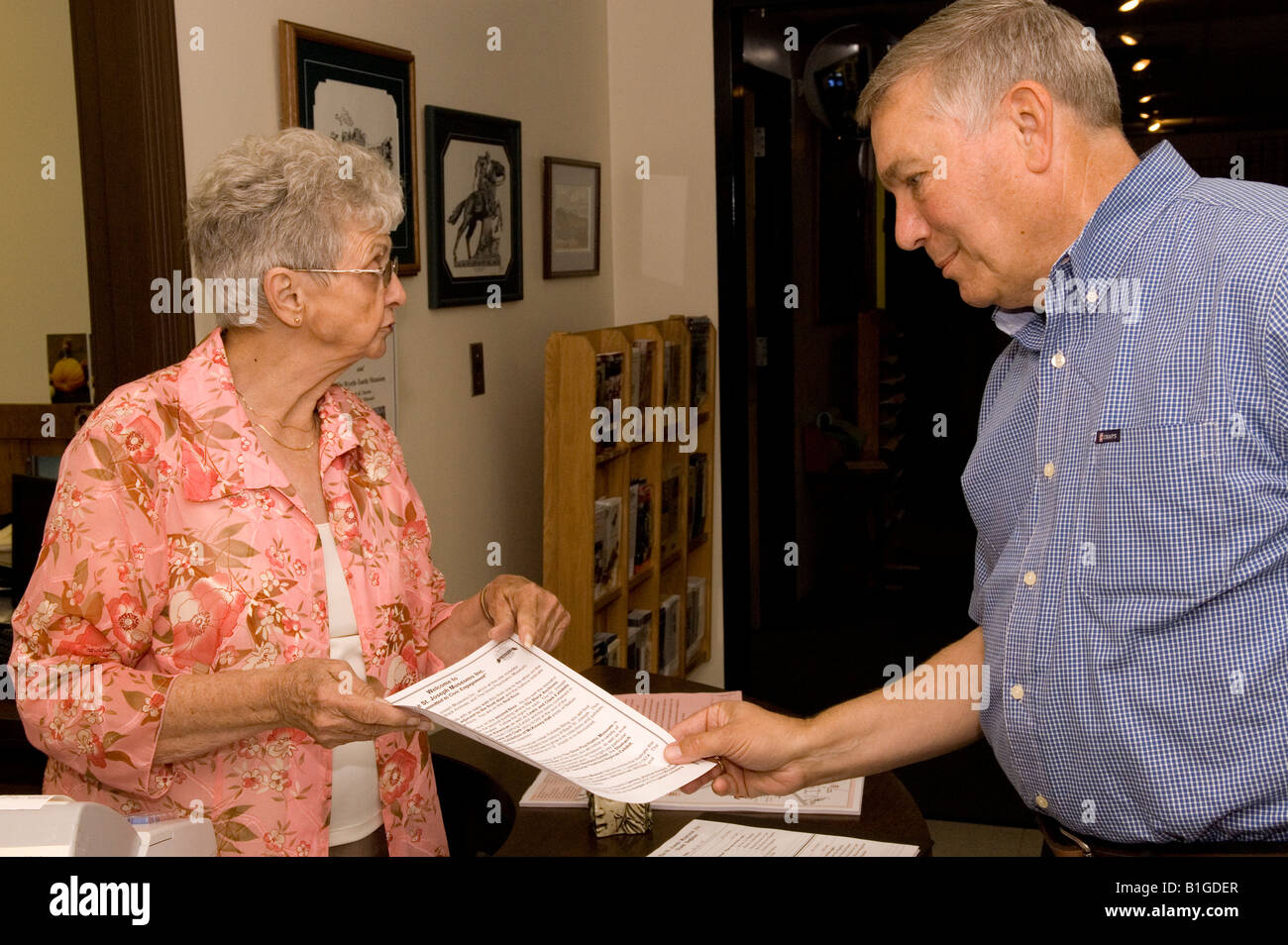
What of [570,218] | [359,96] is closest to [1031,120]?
[359,96]

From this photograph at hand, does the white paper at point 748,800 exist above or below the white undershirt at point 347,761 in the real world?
below

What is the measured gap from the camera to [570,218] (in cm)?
437

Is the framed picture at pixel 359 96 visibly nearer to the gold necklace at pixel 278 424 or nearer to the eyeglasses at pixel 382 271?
the eyeglasses at pixel 382 271

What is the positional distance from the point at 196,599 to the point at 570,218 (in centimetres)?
285

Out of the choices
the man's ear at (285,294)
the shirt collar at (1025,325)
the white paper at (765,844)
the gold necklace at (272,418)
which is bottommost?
the white paper at (765,844)

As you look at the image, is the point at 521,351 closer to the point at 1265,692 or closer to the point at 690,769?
the point at 690,769

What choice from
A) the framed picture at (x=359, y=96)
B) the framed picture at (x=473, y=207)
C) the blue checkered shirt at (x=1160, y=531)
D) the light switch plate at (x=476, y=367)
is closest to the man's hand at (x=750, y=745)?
the blue checkered shirt at (x=1160, y=531)

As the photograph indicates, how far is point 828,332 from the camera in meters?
4.68

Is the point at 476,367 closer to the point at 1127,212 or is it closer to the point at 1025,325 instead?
the point at 1025,325

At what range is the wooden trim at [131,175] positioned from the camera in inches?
90.4

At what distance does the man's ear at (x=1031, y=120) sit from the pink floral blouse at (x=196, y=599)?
1130 millimetres

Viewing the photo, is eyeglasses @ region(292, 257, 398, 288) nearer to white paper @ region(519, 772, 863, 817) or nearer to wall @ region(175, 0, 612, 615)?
wall @ region(175, 0, 612, 615)

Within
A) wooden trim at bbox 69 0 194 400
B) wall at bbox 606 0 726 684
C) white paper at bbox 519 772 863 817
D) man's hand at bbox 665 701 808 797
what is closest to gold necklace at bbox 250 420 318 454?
wooden trim at bbox 69 0 194 400

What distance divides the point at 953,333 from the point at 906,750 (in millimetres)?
2999
